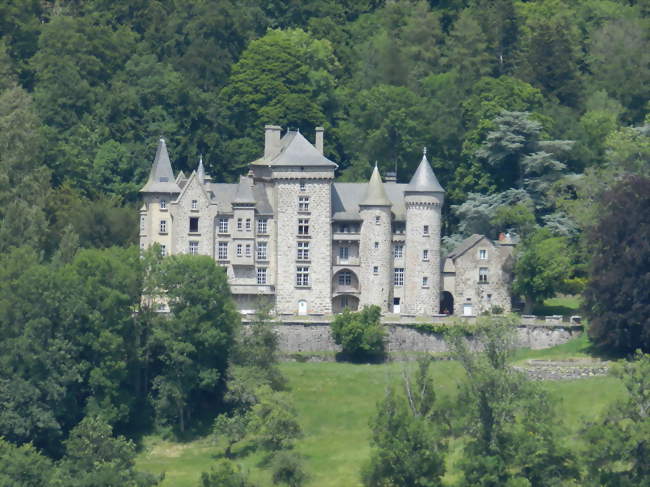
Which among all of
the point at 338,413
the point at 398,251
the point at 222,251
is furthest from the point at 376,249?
the point at 338,413

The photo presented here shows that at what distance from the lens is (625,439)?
98.1m

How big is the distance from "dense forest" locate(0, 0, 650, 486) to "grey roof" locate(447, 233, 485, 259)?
2.17 m

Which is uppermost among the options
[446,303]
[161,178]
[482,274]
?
[161,178]

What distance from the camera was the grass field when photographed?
103m

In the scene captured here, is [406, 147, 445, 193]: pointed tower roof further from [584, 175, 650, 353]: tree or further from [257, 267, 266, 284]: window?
[584, 175, 650, 353]: tree

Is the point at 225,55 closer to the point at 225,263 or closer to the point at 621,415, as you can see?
the point at 225,263

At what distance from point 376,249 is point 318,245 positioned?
2728 millimetres

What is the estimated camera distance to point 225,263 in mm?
118062

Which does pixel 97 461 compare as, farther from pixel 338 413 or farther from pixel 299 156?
pixel 299 156

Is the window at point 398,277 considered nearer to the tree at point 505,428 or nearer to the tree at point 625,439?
the tree at point 505,428

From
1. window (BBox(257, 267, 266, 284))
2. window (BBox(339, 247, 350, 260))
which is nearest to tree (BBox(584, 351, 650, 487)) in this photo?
window (BBox(339, 247, 350, 260))

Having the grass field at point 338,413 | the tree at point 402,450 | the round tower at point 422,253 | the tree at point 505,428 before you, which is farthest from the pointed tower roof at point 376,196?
the tree at point 402,450

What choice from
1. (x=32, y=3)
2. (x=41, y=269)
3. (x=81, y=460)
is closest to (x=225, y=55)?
(x=32, y=3)

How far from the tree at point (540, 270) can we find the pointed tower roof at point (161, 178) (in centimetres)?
1653
